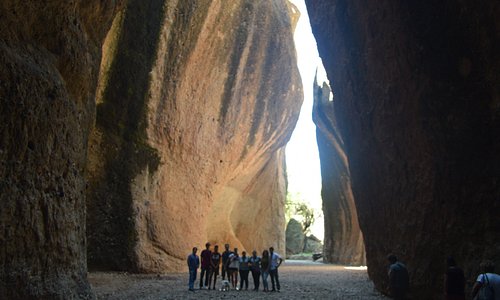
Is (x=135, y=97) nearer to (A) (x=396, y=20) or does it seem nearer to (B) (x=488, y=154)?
(A) (x=396, y=20)

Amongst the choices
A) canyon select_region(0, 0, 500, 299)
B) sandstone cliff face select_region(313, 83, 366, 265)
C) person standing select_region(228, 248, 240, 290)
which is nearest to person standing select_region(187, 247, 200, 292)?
person standing select_region(228, 248, 240, 290)

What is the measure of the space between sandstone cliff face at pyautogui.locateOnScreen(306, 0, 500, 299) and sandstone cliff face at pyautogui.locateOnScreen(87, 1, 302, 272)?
7.17 meters

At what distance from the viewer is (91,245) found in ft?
42.3

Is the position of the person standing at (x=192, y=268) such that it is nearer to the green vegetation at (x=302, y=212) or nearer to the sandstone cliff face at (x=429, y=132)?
Result: the sandstone cliff face at (x=429, y=132)

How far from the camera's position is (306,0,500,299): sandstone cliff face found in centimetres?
657

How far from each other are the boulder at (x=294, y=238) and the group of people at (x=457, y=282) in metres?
40.7

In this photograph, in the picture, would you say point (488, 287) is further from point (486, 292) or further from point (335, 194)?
point (335, 194)

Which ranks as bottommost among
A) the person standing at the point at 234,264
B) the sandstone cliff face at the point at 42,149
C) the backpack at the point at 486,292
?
the person standing at the point at 234,264

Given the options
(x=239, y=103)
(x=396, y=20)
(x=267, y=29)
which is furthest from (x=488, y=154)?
(x=267, y=29)

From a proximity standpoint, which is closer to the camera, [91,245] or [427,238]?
[427,238]

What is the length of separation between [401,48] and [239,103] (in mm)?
13396

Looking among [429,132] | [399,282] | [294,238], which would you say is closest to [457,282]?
[399,282]

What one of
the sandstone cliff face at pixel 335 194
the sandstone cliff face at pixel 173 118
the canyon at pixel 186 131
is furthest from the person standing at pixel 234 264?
the sandstone cliff face at pixel 335 194

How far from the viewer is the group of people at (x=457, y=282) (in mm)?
4559
